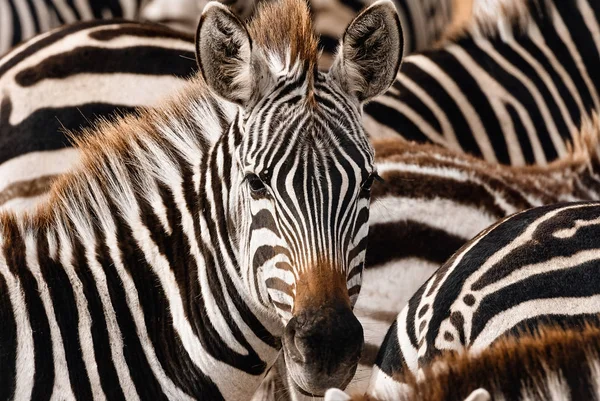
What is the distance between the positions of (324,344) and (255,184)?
1.97 ft

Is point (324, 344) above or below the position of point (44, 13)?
below

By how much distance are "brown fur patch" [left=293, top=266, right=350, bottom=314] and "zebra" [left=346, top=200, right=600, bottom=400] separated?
328 millimetres

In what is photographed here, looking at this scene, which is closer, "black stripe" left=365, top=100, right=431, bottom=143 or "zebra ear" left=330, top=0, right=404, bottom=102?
"zebra ear" left=330, top=0, right=404, bottom=102

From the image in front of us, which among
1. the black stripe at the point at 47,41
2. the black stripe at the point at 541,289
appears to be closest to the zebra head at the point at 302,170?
the black stripe at the point at 541,289

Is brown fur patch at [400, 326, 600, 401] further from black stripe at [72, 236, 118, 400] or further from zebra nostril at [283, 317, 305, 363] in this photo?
black stripe at [72, 236, 118, 400]

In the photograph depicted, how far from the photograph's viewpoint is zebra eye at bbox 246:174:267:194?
3092 millimetres

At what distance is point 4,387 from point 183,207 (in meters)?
0.87

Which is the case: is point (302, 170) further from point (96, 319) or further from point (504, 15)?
point (504, 15)

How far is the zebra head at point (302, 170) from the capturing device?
2.92 m

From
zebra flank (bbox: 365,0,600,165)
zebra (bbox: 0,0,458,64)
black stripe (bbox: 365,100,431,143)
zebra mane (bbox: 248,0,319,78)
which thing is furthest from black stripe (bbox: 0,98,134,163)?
zebra mane (bbox: 248,0,319,78)

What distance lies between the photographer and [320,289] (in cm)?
292

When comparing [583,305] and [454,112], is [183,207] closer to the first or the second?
[583,305]

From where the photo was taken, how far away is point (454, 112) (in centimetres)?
568

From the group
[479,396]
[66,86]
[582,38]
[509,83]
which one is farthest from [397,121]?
[479,396]
